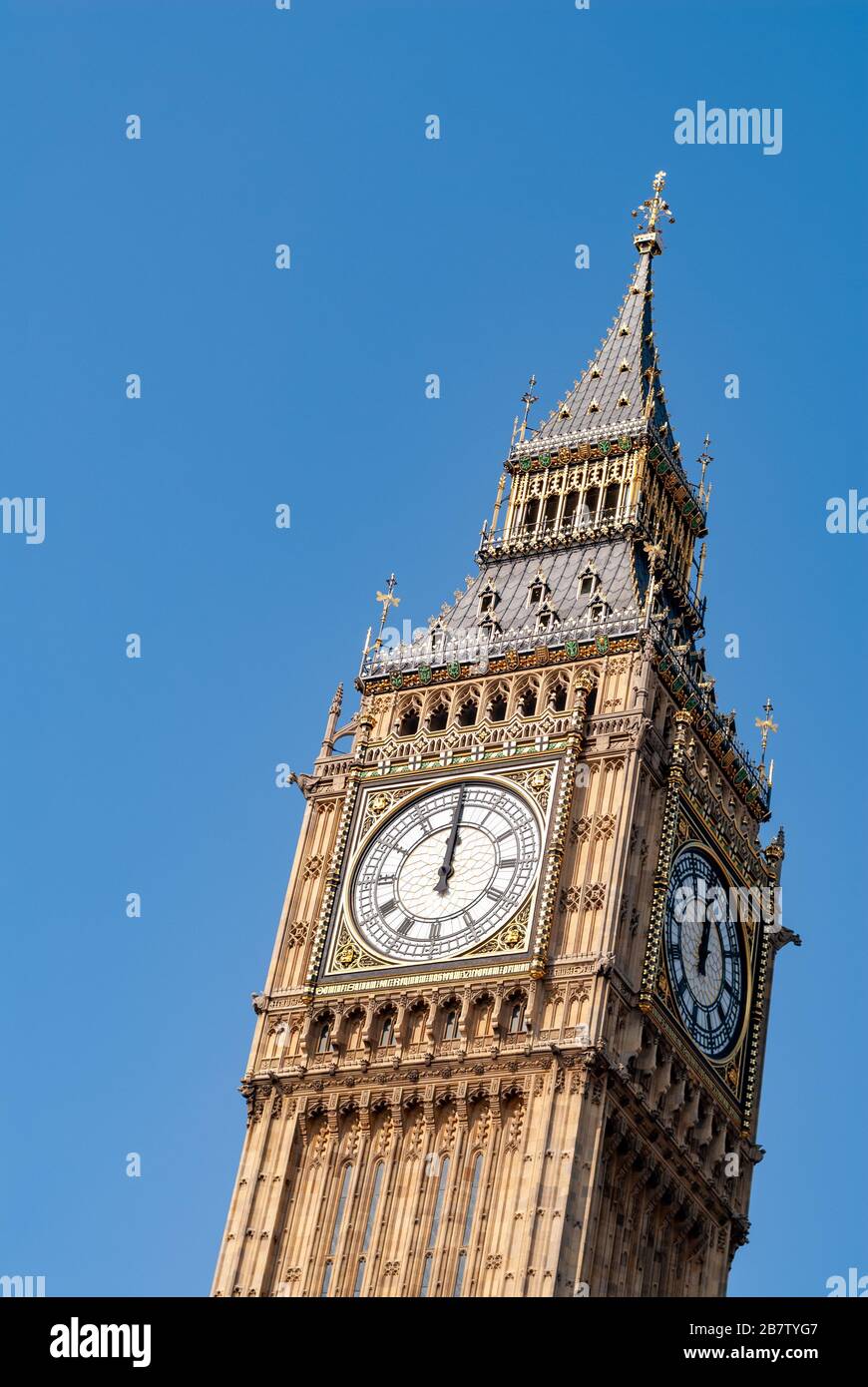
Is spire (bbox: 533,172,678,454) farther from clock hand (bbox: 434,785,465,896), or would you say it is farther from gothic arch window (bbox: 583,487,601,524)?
clock hand (bbox: 434,785,465,896)

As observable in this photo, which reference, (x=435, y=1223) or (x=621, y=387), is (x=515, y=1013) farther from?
(x=621, y=387)

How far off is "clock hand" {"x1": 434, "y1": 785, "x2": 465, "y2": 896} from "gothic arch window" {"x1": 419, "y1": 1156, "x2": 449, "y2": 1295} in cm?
751

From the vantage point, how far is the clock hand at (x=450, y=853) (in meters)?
75.1

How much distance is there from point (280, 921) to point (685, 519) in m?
20.0

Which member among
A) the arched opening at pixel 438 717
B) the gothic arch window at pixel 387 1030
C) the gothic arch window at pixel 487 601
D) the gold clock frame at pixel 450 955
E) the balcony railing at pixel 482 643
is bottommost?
the gothic arch window at pixel 387 1030

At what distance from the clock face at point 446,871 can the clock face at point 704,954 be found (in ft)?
14.0

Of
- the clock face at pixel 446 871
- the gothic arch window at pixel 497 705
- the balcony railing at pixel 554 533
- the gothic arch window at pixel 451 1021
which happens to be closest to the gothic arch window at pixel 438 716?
the gothic arch window at pixel 497 705

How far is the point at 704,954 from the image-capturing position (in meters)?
76.8

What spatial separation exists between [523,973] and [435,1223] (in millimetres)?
6596

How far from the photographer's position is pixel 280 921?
77438 millimetres

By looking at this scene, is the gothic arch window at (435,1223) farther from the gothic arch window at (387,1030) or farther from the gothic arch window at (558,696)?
the gothic arch window at (558,696)
